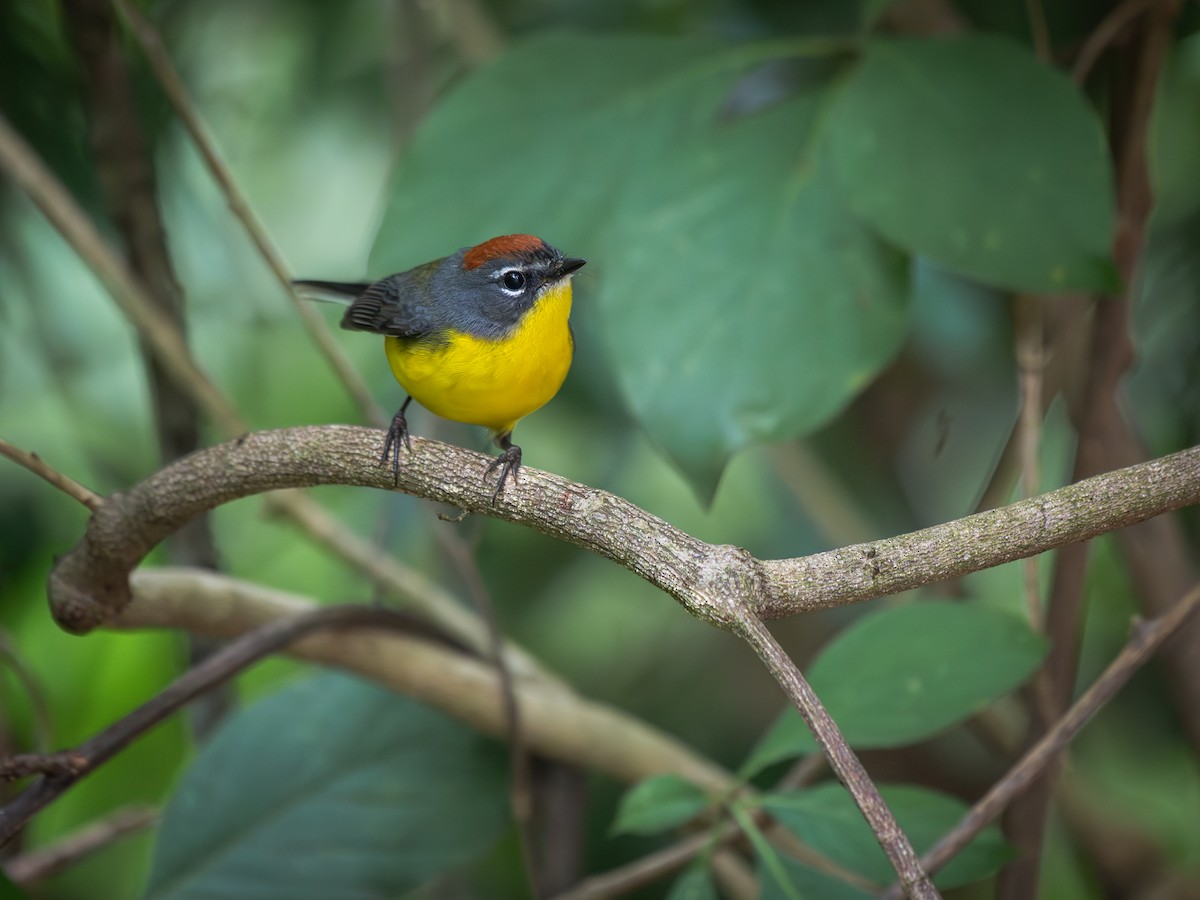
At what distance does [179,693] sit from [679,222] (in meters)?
0.94

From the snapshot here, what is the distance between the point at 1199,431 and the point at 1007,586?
0.78 meters

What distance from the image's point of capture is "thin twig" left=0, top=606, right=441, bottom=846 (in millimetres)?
1327

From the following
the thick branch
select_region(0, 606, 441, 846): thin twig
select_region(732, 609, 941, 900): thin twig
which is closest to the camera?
select_region(732, 609, 941, 900): thin twig

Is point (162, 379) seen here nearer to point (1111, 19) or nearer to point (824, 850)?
point (824, 850)

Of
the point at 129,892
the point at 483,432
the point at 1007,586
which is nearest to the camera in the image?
the point at 483,432

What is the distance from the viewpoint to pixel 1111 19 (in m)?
2.04

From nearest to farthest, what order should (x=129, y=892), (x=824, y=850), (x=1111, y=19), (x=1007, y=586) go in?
(x=824, y=850) → (x=1111, y=19) → (x=129, y=892) → (x=1007, y=586)

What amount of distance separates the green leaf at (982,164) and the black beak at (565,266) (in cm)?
46

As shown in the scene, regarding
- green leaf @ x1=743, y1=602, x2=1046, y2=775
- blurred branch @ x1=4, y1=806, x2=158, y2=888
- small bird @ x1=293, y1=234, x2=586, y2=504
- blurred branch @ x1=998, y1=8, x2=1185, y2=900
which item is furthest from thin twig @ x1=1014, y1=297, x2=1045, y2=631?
blurred branch @ x1=4, y1=806, x2=158, y2=888

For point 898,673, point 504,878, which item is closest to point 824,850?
point 898,673

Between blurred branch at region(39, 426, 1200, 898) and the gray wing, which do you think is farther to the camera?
the gray wing

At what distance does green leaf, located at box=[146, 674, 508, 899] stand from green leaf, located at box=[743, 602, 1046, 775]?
64 centimetres

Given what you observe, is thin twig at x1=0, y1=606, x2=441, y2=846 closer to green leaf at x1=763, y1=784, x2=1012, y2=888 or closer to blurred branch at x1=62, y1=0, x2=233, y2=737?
blurred branch at x1=62, y1=0, x2=233, y2=737

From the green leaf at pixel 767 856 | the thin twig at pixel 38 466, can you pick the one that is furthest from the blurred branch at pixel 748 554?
the green leaf at pixel 767 856
